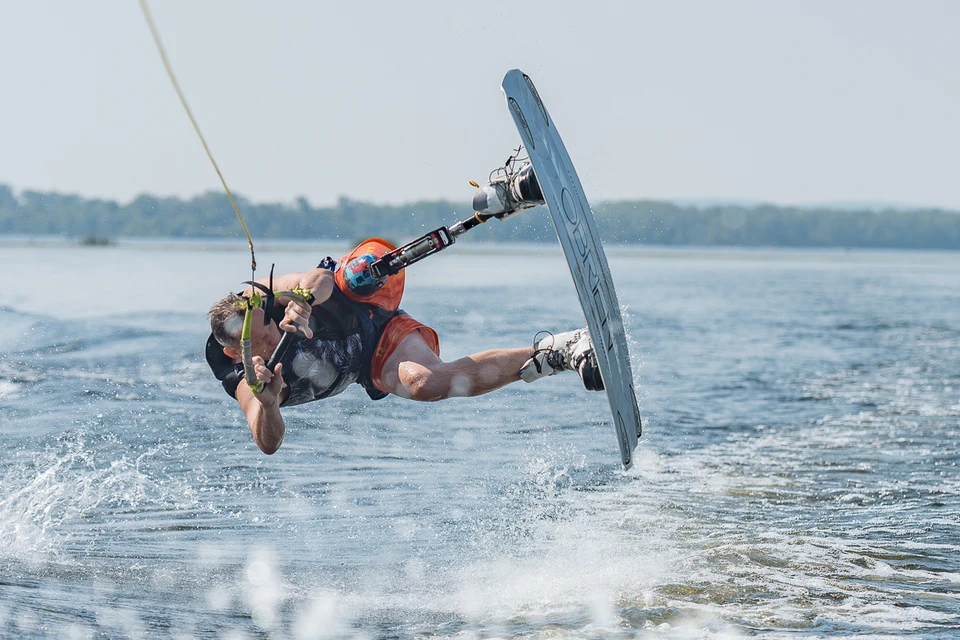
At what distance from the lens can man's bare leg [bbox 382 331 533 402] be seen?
6004mm

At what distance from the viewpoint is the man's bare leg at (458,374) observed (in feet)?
19.7

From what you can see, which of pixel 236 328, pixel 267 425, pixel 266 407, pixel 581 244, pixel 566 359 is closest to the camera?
pixel 266 407

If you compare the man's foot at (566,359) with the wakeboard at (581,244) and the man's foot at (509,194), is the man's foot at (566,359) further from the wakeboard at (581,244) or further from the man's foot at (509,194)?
the man's foot at (509,194)

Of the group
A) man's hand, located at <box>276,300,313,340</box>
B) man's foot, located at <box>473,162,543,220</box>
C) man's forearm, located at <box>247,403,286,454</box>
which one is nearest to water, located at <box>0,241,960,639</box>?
man's forearm, located at <box>247,403,286,454</box>

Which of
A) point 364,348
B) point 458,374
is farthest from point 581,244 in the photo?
point 364,348

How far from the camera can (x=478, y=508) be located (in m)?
7.16

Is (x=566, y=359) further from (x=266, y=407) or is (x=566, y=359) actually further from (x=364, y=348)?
(x=266, y=407)

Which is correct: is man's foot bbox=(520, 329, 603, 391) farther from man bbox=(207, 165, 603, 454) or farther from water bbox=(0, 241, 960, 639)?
water bbox=(0, 241, 960, 639)

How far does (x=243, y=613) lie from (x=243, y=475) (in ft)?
9.89

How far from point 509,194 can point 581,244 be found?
53 centimetres

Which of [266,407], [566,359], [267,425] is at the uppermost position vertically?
[566,359]

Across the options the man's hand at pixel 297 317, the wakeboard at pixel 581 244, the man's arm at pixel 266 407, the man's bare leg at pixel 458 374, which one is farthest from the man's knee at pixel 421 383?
the man's hand at pixel 297 317

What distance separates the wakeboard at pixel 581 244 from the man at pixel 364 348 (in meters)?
0.14

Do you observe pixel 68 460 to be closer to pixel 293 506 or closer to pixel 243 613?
pixel 293 506
